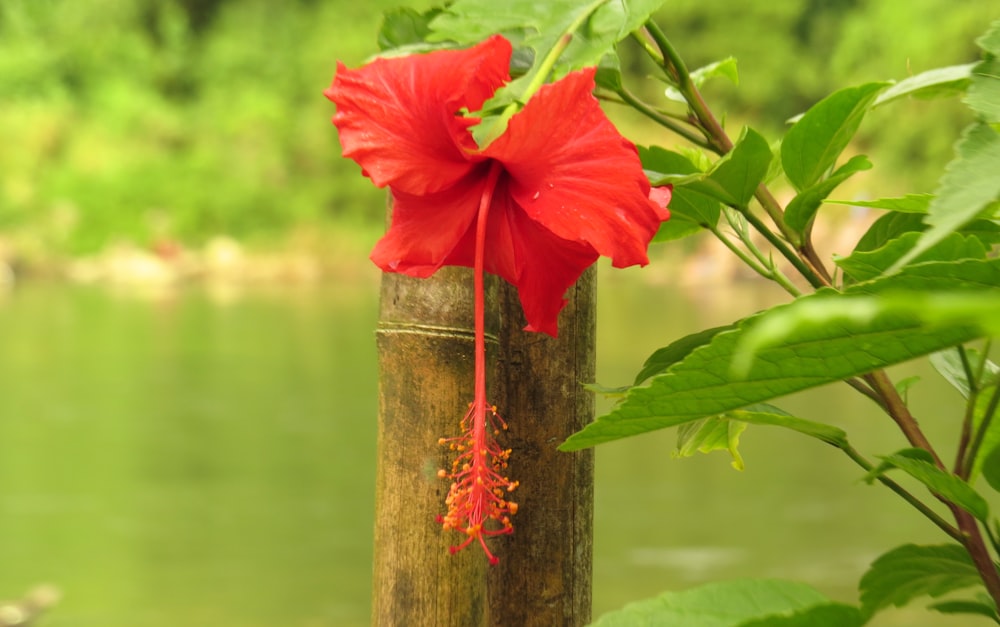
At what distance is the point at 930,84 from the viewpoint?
0.20m

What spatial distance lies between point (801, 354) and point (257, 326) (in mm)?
4935

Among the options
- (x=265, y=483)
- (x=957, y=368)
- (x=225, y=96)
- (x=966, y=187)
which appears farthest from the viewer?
(x=225, y=96)

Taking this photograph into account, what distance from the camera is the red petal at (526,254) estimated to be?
0.18m

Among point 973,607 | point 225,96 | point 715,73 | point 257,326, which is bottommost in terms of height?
point 973,607

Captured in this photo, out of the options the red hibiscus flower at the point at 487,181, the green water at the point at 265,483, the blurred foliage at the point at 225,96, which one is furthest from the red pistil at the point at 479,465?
the blurred foliage at the point at 225,96

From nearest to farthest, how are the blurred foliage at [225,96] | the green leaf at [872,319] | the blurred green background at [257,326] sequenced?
the green leaf at [872,319] < the blurred green background at [257,326] < the blurred foliage at [225,96]

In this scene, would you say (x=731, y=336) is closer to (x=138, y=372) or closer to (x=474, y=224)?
(x=474, y=224)

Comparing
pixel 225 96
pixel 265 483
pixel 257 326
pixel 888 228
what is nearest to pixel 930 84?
pixel 888 228

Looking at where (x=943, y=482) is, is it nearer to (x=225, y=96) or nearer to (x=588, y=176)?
(x=588, y=176)

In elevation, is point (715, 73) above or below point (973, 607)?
above

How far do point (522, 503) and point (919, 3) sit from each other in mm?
6723

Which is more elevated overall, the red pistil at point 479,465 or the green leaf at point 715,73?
the green leaf at point 715,73

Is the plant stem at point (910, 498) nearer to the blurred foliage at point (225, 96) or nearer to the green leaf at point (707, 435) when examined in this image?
the green leaf at point (707, 435)

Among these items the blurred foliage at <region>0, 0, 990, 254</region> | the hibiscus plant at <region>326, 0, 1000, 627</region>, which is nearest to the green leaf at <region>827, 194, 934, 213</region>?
the hibiscus plant at <region>326, 0, 1000, 627</region>
